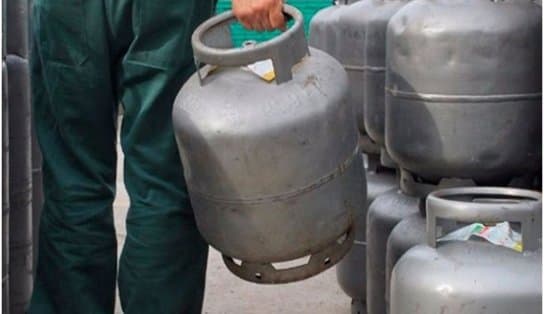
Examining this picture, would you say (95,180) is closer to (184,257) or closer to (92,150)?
(92,150)

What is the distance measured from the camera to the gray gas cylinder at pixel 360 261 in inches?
116

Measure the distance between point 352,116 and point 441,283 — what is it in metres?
0.37

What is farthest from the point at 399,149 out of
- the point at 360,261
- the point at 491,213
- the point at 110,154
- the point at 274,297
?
the point at 274,297

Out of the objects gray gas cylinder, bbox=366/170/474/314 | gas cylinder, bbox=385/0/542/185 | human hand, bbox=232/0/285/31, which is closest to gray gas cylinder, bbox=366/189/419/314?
gray gas cylinder, bbox=366/170/474/314

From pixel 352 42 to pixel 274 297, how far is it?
78cm

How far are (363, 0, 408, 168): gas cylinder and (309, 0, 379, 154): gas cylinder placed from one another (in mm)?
73

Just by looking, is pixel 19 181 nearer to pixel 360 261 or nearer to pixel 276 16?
pixel 276 16

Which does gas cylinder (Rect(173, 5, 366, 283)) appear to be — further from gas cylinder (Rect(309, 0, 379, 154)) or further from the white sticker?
gas cylinder (Rect(309, 0, 379, 154))

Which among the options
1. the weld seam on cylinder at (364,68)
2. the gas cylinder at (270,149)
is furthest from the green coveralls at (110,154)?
the weld seam on cylinder at (364,68)

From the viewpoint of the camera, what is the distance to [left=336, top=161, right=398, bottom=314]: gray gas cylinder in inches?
116

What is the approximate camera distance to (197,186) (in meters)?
2.02

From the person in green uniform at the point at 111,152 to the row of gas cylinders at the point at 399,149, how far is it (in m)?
0.13

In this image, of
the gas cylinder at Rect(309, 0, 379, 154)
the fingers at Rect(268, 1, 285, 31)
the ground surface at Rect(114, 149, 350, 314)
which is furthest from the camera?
the ground surface at Rect(114, 149, 350, 314)

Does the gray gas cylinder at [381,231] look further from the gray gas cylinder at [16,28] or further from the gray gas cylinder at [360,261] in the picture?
the gray gas cylinder at [16,28]
